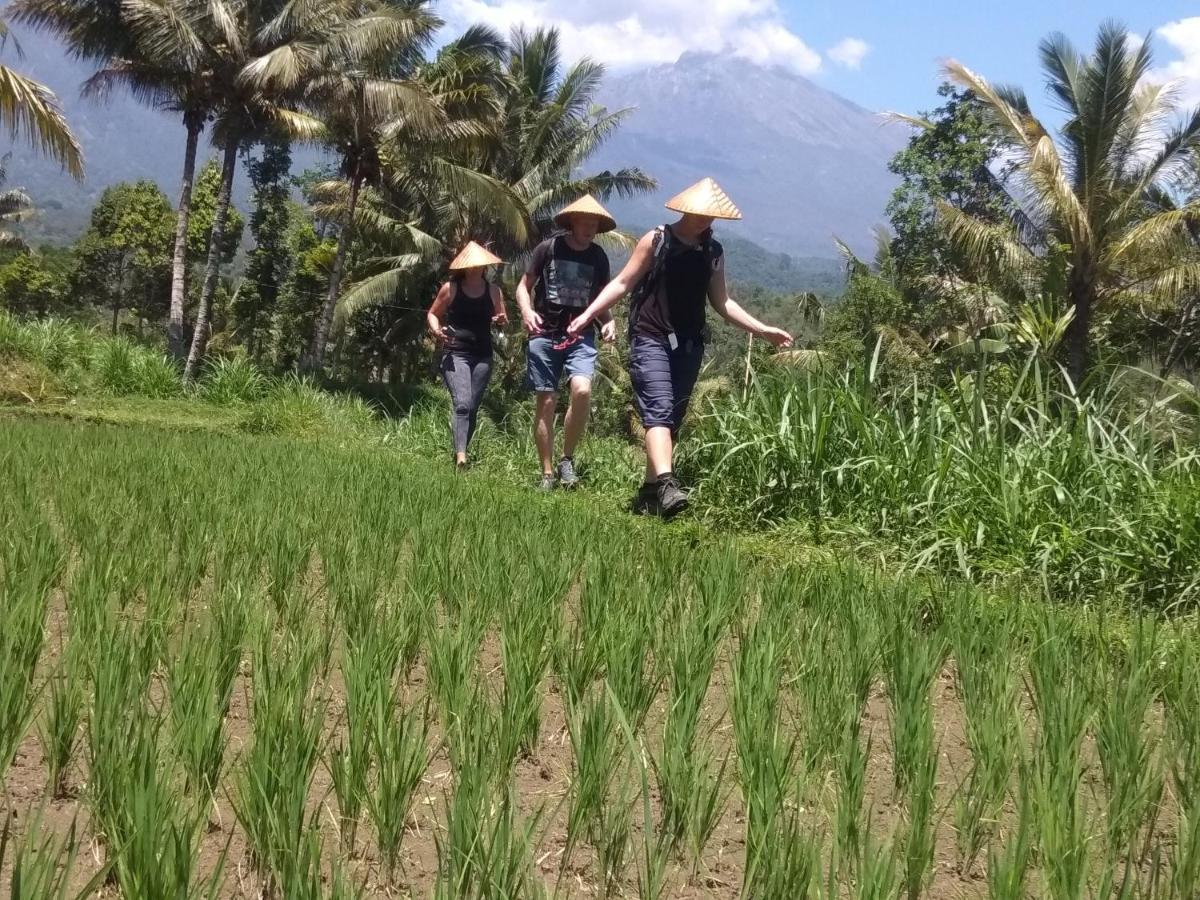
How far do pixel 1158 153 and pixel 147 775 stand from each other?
1827 centimetres

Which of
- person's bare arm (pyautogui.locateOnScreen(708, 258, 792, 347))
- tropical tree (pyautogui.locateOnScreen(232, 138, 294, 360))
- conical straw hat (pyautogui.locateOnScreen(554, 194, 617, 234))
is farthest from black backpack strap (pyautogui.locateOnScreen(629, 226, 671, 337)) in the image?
tropical tree (pyautogui.locateOnScreen(232, 138, 294, 360))

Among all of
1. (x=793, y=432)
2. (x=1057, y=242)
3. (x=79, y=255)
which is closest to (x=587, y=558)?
(x=793, y=432)

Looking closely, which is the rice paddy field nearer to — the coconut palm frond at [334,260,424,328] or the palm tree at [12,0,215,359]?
the palm tree at [12,0,215,359]

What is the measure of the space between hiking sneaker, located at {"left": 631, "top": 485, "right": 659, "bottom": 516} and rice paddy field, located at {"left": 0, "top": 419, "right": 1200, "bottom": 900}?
131 cm

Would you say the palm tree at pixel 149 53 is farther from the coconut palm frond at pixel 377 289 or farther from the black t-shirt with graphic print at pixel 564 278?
the black t-shirt with graphic print at pixel 564 278

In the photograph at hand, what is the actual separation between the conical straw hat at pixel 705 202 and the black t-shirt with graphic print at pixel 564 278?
0.90 metres

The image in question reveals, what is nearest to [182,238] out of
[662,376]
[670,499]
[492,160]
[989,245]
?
[492,160]

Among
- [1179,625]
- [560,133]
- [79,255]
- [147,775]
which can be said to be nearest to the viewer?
[147,775]

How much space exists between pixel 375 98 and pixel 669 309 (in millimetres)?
12942

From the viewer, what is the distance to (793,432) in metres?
4.21

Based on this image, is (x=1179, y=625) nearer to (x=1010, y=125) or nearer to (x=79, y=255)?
(x=1010, y=125)

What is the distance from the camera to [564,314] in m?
5.24

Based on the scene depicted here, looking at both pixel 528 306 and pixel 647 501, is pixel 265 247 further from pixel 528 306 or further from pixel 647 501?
pixel 647 501

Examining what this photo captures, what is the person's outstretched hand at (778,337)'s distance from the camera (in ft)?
13.3
